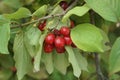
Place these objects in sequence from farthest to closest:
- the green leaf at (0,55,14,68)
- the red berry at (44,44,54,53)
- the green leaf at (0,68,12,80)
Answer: the green leaf at (0,68,12,80), the green leaf at (0,55,14,68), the red berry at (44,44,54,53)

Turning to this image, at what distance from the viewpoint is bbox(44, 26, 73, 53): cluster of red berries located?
1.11 meters

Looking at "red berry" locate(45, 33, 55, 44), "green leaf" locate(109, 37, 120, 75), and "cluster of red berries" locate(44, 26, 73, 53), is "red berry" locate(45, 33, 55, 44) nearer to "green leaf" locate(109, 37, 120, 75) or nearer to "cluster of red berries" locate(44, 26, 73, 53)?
"cluster of red berries" locate(44, 26, 73, 53)

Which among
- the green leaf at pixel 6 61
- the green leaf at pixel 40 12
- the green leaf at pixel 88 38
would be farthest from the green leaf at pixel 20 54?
the green leaf at pixel 6 61

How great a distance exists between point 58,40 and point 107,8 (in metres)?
0.18

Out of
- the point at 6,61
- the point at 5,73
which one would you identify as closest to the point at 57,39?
the point at 6,61

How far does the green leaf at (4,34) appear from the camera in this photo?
112cm

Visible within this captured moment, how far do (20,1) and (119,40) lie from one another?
65 cm

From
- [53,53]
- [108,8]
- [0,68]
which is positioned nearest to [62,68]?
[53,53]

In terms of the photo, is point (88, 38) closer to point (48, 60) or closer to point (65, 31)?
point (65, 31)

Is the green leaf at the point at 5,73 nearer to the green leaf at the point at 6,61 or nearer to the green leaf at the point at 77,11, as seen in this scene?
the green leaf at the point at 6,61

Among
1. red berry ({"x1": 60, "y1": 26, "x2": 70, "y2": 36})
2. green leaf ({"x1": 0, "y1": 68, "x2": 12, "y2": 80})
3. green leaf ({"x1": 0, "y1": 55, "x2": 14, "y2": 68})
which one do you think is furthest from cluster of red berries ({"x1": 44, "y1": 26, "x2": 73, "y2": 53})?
green leaf ({"x1": 0, "y1": 68, "x2": 12, "y2": 80})

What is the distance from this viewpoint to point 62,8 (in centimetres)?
119

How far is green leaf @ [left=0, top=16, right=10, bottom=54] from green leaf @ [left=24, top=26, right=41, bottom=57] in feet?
0.25

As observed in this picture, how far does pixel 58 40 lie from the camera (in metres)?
1.11
